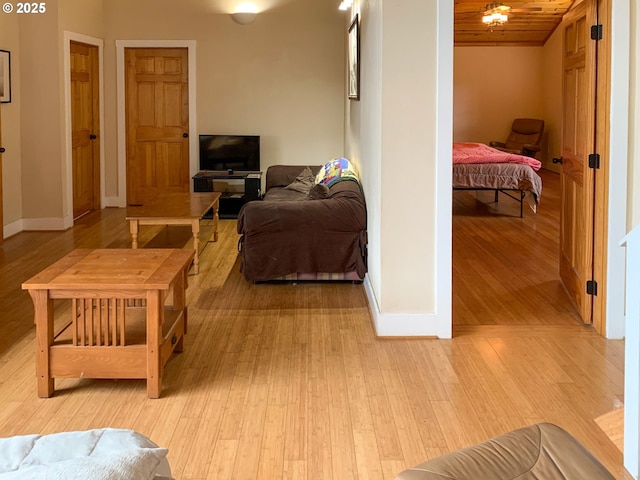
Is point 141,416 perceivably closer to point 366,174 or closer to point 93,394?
point 93,394

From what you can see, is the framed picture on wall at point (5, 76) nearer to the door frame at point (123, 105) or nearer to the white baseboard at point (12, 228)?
the white baseboard at point (12, 228)

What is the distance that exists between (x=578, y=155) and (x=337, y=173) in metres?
2.24

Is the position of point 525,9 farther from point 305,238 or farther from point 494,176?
point 305,238

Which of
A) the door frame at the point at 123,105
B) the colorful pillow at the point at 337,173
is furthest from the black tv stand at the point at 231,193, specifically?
the colorful pillow at the point at 337,173

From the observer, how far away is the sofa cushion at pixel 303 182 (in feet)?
24.7

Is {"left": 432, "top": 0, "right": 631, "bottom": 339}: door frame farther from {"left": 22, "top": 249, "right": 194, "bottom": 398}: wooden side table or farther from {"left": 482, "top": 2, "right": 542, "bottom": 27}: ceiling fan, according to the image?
{"left": 482, "top": 2, "right": 542, "bottom": 27}: ceiling fan

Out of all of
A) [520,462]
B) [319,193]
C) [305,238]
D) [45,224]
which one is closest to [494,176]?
[319,193]

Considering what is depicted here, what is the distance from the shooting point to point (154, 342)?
3438 mm

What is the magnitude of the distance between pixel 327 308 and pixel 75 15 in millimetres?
4914

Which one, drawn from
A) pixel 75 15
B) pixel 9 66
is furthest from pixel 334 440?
pixel 75 15

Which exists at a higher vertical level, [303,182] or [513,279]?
[303,182]

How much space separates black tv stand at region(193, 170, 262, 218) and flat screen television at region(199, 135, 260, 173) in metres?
0.19

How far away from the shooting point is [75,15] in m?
8.17

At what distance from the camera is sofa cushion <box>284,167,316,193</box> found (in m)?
7.52
